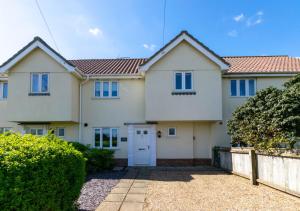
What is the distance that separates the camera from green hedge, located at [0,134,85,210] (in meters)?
3.81

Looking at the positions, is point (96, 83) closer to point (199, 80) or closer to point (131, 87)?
point (131, 87)

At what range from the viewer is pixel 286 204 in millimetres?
7648

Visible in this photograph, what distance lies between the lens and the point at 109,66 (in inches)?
776

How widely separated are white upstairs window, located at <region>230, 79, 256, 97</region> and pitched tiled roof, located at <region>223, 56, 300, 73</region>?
67 centimetres

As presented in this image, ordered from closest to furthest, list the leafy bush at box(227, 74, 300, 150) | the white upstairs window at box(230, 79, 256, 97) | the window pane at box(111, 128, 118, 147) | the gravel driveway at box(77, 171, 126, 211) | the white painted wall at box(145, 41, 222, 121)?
the gravel driveway at box(77, 171, 126, 211)
the leafy bush at box(227, 74, 300, 150)
the white painted wall at box(145, 41, 222, 121)
the window pane at box(111, 128, 118, 147)
the white upstairs window at box(230, 79, 256, 97)

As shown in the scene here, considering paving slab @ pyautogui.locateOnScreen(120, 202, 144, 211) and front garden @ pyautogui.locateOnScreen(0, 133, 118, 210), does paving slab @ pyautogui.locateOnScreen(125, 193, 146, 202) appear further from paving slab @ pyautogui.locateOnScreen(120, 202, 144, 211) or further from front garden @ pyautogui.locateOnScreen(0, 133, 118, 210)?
front garden @ pyautogui.locateOnScreen(0, 133, 118, 210)

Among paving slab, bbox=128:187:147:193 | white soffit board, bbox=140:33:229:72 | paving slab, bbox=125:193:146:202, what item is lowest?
paving slab, bbox=128:187:147:193

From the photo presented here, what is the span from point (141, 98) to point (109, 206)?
1027 centimetres

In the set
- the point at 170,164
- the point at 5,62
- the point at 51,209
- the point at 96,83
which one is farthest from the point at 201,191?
the point at 5,62

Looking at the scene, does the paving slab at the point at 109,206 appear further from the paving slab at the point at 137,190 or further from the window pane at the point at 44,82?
the window pane at the point at 44,82

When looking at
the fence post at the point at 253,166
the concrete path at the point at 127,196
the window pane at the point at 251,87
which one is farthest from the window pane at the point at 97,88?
the fence post at the point at 253,166

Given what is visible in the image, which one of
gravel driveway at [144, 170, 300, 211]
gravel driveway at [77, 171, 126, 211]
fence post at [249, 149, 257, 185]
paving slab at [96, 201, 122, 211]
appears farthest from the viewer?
fence post at [249, 149, 257, 185]

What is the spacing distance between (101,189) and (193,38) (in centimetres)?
1065

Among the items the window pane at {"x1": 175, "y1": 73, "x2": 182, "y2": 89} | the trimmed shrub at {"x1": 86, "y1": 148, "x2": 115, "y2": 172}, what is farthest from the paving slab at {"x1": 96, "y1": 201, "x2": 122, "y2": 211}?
the window pane at {"x1": 175, "y1": 73, "x2": 182, "y2": 89}
